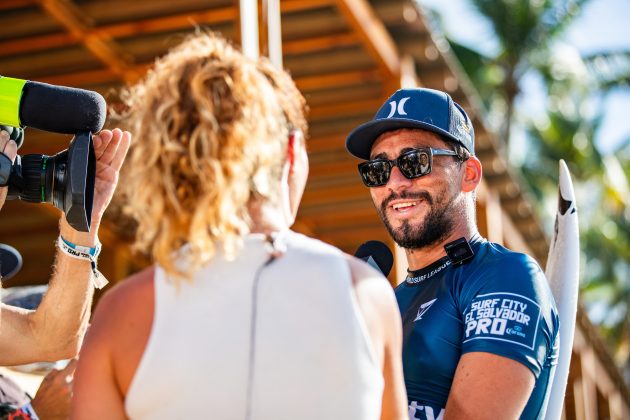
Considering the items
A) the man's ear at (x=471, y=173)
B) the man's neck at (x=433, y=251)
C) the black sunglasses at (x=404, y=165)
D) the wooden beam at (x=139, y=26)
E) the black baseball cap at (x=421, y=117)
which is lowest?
the man's neck at (x=433, y=251)

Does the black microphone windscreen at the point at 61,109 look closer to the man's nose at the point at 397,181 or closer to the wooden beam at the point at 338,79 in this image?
the man's nose at the point at 397,181

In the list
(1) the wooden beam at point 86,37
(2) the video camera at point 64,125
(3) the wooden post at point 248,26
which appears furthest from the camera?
(1) the wooden beam at point 86,37

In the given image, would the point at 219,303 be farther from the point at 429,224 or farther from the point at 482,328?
the point at 429,224

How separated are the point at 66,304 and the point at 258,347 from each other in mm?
1128

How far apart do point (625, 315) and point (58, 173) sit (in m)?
35.3

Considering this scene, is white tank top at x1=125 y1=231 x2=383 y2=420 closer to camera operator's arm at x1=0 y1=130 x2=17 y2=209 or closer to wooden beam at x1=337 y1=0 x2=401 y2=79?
camera operator's arm at x1=0 y1=130 x2=17 y2=209

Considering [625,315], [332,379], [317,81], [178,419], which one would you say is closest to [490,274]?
[332,379]

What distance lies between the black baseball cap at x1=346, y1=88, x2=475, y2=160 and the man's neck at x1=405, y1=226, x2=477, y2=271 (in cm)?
28

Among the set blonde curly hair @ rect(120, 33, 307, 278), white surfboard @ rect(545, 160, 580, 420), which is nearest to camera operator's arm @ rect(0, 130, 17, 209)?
blonde curly hair @ rect(120, 33, 307, 278)

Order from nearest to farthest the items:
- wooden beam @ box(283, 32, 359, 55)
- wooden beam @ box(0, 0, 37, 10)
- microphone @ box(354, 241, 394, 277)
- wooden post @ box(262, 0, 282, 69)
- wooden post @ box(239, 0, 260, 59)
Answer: microphone @ box(354, 241, 394, 277) → wooden post @ box(239, 0, 260, 59) → wooden post @ box(262, 0, 282, 69) → wooden beam @ box(0, 0, 37, 10) → wooden beam @ box(283, 32, 359, 55)

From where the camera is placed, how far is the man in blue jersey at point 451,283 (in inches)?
104

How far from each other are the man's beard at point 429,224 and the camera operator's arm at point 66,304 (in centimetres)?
89

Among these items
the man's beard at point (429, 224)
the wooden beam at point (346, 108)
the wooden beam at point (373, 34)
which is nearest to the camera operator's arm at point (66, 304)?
the man's beard at point (429, 224)

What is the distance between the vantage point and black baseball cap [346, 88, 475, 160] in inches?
125
